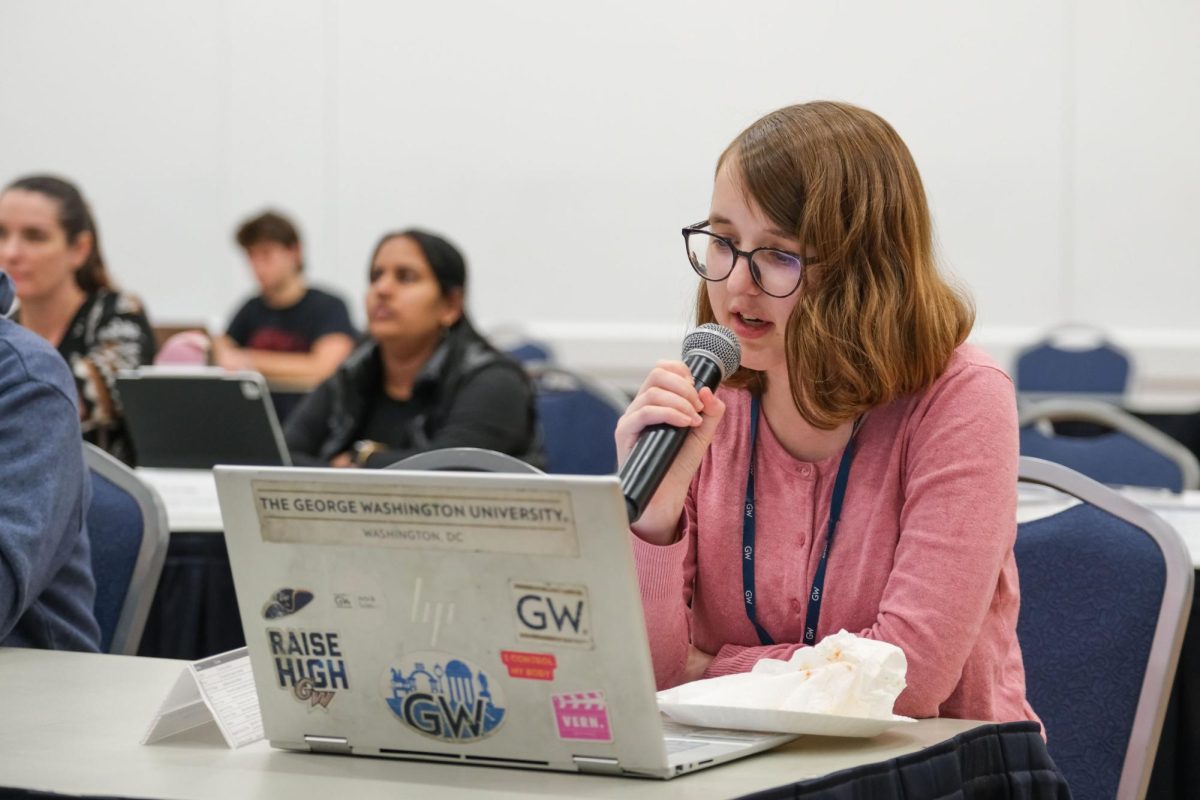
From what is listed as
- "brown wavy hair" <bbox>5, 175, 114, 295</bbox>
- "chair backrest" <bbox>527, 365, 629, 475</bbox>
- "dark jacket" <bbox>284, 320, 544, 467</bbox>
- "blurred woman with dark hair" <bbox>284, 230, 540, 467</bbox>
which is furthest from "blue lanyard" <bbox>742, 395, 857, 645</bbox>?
"brown wavy hair" <bbox>5, 175, 114, 295</bbox>

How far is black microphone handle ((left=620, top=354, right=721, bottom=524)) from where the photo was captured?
119cm

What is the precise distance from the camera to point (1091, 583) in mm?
1672

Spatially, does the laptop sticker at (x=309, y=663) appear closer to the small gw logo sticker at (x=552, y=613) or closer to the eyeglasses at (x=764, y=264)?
the small gw logo sticker at (x=552, y=613)

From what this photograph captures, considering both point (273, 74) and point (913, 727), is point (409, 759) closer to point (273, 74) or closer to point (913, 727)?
point (913, 727)

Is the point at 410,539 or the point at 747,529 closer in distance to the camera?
the point at 410,539

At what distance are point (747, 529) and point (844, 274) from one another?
0.95ft

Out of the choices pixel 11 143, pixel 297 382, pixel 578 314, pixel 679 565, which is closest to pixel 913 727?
pixel 679 565

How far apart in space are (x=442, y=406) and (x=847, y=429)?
89.3 inches

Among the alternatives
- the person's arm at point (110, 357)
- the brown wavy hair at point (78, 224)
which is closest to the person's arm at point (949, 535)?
the person's arm at point (110, 357)

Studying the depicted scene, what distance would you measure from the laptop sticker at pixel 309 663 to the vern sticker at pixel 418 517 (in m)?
0.08

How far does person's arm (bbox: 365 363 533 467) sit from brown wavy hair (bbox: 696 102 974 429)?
2130mm

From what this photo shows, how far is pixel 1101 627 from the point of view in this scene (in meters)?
1.66

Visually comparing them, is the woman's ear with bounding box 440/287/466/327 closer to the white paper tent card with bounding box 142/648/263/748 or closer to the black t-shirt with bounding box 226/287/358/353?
the white paper tent card with bounding box 142/648/263/748

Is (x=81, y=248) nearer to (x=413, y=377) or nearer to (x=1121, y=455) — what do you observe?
(x=413, y=377)
